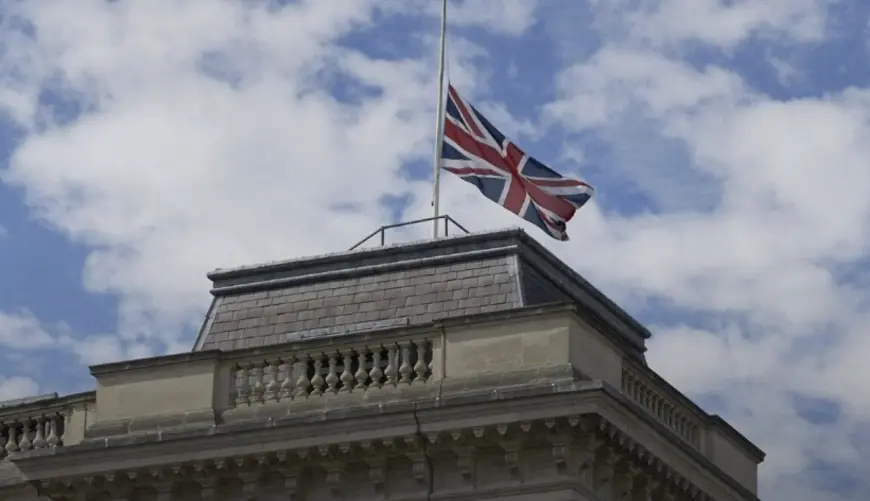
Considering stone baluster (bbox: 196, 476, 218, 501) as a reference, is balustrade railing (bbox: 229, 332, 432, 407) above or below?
above

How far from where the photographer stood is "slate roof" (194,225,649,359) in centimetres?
3206

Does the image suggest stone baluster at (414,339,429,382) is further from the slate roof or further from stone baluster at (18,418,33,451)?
stone baluster at (18,418,33,451)

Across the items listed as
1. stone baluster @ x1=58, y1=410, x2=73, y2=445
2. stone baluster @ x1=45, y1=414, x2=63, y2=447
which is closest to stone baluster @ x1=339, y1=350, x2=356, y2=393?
stone baluster @ x1=58, y1=410, x2=73, y2=445

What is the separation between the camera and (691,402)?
32469 mm

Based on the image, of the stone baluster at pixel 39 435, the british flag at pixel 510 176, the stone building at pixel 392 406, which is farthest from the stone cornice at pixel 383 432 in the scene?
the british flag at pixel 510 176

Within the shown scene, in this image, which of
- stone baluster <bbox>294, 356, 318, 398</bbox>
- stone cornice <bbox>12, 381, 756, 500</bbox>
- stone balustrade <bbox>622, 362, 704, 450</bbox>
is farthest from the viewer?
stone balustrade <bbox>622, 362, 704, 450</bbox>

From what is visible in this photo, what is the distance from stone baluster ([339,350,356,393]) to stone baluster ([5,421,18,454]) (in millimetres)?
5966

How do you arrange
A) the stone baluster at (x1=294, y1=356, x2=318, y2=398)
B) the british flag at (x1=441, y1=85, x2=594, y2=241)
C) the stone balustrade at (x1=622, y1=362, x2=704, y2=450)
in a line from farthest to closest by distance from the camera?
1. the british flag at (x1=441, y1=85, x2=594, y2=241)
2. the stone balustrade at (x1=622, y1=362, x2=704, y2=450)
3. the stone baluster at (x1=294, y1=356, x2=318, y2=398)

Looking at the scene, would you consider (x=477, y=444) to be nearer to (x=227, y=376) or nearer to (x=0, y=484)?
(x=227, y=376)

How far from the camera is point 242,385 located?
1228 inches

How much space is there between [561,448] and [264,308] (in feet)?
22.6

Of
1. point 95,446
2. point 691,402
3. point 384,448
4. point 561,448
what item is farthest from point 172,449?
point 691,402

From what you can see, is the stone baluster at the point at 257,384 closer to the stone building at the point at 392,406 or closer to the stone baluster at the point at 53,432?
the stone building at the point at 392,406

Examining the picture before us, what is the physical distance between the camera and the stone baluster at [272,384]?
3081cm
